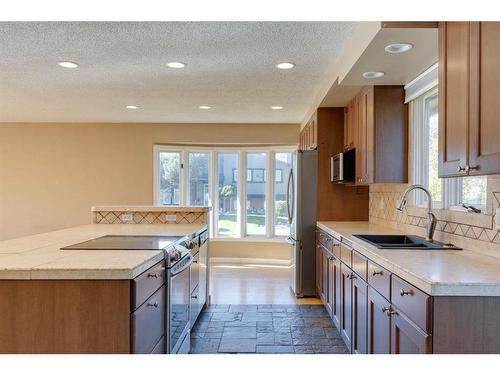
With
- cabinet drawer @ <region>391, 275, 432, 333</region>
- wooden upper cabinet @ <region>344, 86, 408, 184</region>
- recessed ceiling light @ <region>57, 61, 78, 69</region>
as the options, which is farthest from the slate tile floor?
recessed ceiling light @ <region>57, 61, 78, 69</region>

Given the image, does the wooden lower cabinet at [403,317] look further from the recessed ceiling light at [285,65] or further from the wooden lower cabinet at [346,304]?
the recessed ceiling light at [285,65]

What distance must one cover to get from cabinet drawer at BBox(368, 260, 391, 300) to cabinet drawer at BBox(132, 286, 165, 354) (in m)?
1.17

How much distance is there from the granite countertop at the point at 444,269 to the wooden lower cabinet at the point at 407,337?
0.18m

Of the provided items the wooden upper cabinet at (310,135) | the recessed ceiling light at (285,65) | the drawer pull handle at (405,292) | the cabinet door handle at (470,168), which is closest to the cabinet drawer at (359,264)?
the drawer pull handle at (405,292)

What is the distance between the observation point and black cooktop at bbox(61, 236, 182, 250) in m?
2.16

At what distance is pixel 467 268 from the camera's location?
1670 mm

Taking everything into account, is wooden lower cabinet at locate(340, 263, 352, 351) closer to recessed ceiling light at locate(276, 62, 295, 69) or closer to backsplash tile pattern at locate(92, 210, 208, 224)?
backsplash tile pattern at locate(92, 210, 208, 224)

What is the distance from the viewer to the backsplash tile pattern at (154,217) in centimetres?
390

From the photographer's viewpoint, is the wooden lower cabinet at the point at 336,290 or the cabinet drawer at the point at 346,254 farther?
the wooden lower cabinet at the point at 336,290

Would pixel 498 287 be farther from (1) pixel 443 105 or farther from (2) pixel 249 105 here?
(2) pixel 249 105

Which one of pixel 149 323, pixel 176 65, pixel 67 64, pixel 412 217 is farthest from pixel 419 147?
pixel 67 64

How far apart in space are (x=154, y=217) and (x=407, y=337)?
2857mm

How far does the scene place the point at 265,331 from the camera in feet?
10.8
